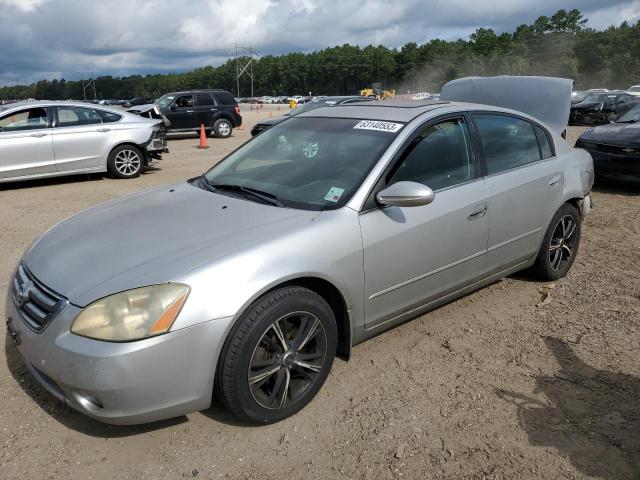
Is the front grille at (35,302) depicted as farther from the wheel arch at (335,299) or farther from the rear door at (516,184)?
the rear door at (516,184)

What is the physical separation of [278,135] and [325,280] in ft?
5.05

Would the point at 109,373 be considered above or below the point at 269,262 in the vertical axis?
below

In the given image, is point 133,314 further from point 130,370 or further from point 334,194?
point 334,194

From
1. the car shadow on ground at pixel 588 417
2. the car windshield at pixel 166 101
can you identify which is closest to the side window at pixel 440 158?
the car shadow on ground at pixel 588 417

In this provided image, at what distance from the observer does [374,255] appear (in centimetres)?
303

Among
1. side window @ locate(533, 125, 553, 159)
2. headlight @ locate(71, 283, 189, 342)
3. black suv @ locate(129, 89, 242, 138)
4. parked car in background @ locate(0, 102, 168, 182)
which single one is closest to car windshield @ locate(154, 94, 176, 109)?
black suv @ locate(129, 89, 242, 138)

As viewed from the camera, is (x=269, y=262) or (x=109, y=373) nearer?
(x=109, y=373)

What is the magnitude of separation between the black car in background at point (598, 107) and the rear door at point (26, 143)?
20.6m

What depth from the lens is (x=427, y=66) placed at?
125500 mm

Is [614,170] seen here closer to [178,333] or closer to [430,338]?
[430,338]

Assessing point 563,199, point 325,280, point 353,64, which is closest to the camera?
point 325,280

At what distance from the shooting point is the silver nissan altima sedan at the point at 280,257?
2.40 m

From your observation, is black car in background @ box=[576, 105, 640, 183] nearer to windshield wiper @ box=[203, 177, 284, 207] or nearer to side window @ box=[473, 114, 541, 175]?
side window @ box=[473, 114, 541, 175]

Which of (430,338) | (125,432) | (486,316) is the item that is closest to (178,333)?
(125,432)
